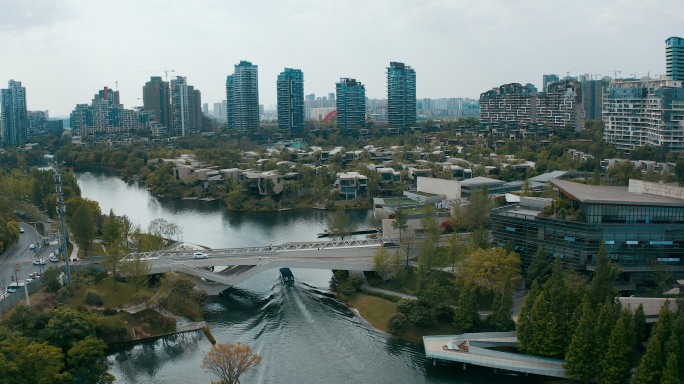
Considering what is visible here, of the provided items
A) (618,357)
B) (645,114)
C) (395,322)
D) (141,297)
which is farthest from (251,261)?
(645,114)

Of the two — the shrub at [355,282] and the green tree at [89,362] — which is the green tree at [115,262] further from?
the shrub at [355,282]

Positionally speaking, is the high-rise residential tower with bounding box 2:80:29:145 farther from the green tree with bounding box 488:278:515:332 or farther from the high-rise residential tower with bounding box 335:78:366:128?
the green tree with bounding box 488:278:515:332

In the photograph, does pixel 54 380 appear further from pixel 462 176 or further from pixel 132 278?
pixel 462 176

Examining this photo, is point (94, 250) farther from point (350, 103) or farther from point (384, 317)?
point (350, 103)

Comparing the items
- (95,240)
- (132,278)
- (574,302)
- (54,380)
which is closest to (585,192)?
(574,302)

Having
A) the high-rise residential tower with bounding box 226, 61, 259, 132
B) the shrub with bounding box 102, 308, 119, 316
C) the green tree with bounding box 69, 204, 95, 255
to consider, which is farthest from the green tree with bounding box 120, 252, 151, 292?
the high-rise residential tower with bounding box 226, 61, 259, 132
